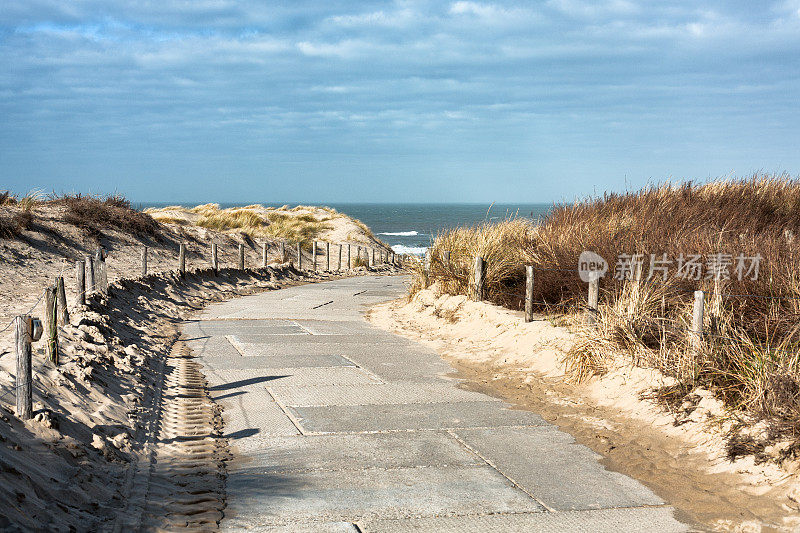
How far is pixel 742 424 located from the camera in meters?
5.94

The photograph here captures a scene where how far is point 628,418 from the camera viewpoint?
279 inches

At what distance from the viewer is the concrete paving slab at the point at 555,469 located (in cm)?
513

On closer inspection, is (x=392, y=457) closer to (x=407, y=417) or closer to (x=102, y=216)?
(x=407, y=417)

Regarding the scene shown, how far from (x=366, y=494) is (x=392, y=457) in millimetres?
848

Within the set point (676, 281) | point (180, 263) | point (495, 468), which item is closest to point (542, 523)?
point (495, 468)

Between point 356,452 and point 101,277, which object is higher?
point 101,277

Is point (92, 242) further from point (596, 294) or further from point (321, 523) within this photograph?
point (321, 523)

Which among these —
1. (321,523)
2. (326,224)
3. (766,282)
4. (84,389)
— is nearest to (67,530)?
(321,523)

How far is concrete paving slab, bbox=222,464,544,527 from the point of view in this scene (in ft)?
15.6

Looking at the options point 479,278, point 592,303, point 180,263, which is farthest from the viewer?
point 180,263

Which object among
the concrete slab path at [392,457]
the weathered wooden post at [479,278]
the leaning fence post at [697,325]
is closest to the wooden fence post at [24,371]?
the concrete slab path at [392,457]

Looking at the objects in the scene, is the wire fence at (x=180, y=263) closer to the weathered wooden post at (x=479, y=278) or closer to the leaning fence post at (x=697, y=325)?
the leaning fence post at (x=697, y=325)

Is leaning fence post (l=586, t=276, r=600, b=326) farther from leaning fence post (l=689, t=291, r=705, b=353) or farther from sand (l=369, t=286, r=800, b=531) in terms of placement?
leaning fence post (l=689, t=291, r=705, b=353)

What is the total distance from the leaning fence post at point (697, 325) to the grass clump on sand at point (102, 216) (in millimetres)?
21253
